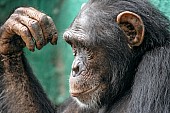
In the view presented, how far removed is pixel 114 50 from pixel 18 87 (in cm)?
92

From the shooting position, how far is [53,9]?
7.07m

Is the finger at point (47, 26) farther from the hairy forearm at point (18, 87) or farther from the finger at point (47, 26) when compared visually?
the hairy forearm at point (18, 87)

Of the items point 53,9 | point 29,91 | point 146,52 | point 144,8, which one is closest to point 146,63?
point 146,52

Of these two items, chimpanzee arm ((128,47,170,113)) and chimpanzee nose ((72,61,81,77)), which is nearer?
chimpanzee arm ((128,47,170,113))

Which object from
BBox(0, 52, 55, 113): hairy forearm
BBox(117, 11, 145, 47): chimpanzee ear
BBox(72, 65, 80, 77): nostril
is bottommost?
BBox(0, 52, 55, 113): hairy forearm

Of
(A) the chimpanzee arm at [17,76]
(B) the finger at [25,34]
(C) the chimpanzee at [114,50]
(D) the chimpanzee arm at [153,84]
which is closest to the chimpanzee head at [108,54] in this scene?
(C) the chimpanzee at [114,50]

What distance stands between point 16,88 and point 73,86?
2.30 ft

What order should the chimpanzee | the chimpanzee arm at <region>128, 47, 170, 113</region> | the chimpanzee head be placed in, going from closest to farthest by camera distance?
the chimpanzee arm at <region>128, 47, 170, 113</region>, the chimpanzee, the chimpanzee head

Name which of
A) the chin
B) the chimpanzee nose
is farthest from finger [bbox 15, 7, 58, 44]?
the chin

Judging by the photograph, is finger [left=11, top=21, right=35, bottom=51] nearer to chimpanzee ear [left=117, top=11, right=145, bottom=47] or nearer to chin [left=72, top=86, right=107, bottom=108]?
chin [left=72, top=86, right=107, bottom=108]

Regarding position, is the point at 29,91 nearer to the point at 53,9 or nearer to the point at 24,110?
the point at 24,110

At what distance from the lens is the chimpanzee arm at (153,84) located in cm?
409

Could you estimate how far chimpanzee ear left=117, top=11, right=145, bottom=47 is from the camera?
14.0ft

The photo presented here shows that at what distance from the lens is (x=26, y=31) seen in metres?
4.47
